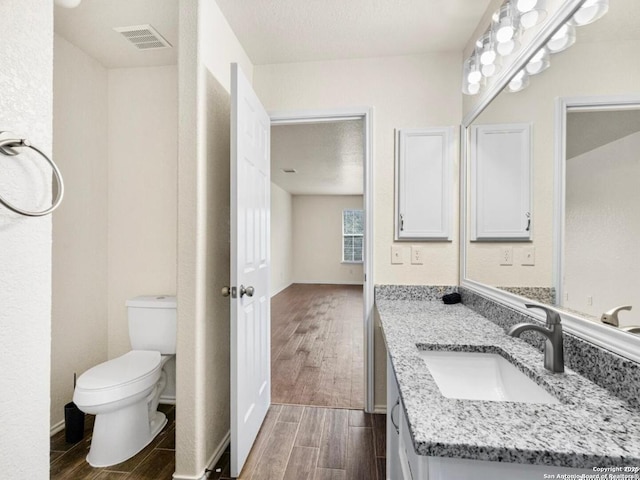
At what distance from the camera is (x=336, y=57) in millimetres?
2156

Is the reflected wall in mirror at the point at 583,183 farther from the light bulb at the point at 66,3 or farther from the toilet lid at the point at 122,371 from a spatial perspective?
the light bulb at the point at 66,3

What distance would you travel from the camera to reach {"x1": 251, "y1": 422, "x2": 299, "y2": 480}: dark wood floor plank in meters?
1.61

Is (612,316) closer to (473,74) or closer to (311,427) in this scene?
(473,74)

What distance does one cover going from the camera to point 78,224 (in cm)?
209

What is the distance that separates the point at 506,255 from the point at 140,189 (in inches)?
94.8

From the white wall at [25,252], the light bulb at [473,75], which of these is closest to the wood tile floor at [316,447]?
the white wall at [25,252]

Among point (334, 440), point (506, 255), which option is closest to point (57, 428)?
point (334, 440)

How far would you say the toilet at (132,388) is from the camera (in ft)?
5.27

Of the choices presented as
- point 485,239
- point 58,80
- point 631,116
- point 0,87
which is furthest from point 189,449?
point 58,80

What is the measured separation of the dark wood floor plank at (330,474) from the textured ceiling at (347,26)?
2.48 meters

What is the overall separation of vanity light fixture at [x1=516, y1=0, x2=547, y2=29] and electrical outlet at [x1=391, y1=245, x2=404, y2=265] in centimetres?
131

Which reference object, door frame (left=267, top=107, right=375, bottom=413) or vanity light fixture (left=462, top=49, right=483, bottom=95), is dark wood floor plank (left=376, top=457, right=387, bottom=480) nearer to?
door frame (left=267, top=107, right=375, bottom=413)

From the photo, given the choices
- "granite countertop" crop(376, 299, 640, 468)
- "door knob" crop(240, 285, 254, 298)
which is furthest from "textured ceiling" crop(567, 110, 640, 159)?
"door knob" crop(240, 285, 254, 298)

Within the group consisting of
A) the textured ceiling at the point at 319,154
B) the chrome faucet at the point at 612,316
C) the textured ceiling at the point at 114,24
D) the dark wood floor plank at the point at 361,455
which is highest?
the textured ceiling at the point at 114,24
